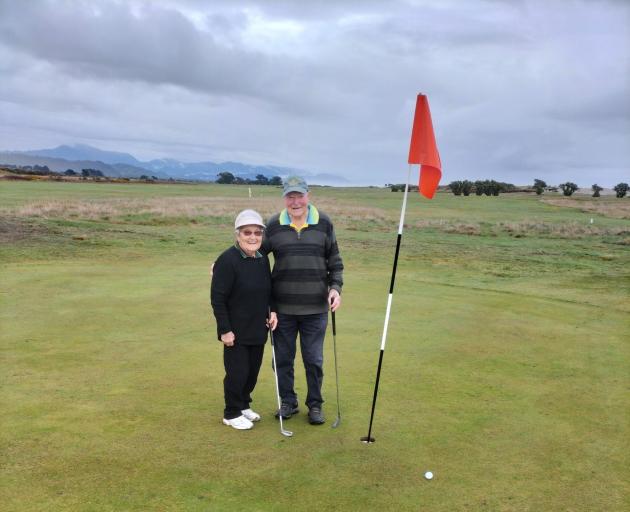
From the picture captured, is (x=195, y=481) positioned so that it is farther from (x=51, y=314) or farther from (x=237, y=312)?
(x=51, y=314)

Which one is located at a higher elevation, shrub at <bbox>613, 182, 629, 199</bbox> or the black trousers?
shrub at <bbox>613, 182, 629, 199</bbox>

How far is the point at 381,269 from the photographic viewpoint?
56.8 feet

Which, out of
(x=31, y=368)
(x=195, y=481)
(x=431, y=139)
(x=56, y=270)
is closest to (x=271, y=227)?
(x=431, y=139)

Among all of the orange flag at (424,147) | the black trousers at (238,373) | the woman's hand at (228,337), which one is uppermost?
the orange flag at (424,147)

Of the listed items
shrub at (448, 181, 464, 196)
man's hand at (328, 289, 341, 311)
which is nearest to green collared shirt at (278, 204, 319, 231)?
man's hand at (328, 289, 341, 311)

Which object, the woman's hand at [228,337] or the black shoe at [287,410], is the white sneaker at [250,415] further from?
the woman's hand at [228,337]

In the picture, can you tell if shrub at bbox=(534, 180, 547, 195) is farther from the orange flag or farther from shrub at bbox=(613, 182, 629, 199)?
the orange flag

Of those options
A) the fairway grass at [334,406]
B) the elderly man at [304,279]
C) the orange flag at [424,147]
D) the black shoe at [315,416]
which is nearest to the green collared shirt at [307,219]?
the elderly man at [304,279]

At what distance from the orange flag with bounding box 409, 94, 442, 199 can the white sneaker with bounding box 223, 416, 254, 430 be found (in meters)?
2.63

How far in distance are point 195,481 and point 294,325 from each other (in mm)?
1880

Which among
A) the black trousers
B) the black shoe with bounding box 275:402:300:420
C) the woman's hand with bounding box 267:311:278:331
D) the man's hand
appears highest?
the man's hand

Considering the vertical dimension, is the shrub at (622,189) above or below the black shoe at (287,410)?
above

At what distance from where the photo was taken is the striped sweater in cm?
550

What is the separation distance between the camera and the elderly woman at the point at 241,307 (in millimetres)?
5184
